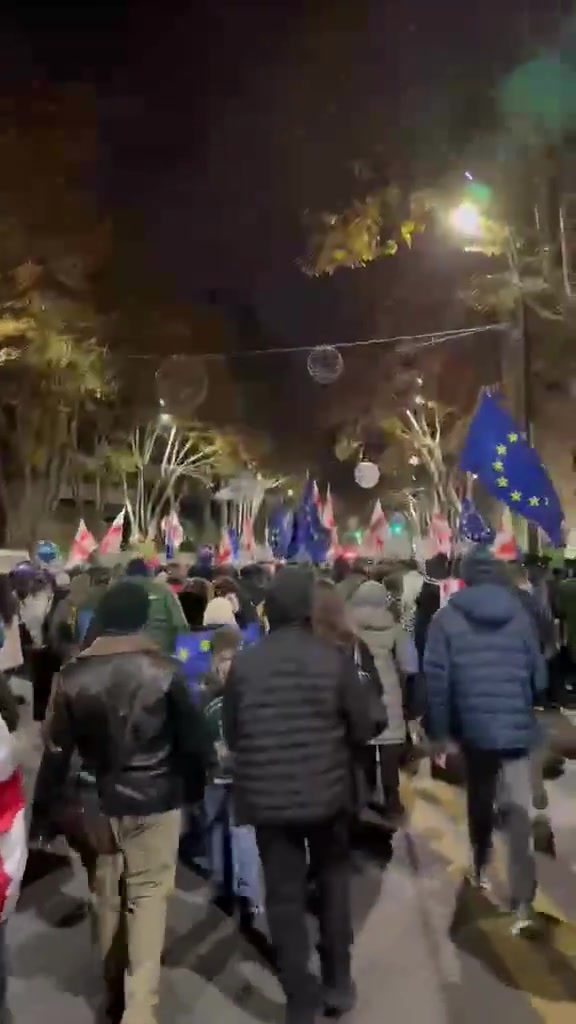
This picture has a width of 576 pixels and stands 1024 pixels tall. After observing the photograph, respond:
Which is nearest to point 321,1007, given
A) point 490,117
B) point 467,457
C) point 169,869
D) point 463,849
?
point 169,869

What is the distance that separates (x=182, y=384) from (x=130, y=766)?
687 inches

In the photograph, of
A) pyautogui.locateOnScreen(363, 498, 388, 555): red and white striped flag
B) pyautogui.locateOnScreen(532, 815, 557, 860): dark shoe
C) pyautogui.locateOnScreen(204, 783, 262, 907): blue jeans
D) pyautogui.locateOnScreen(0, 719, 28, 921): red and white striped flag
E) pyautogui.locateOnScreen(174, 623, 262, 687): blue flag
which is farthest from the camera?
pyautogui.locateOnScreen(363, 498, 388, 555): red and white striped flag

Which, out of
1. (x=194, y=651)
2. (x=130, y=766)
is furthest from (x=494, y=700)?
(x=130, y=766)

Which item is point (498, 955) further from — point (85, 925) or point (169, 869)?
point (85, 925)

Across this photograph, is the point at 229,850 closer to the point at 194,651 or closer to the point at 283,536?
the point at 194,651

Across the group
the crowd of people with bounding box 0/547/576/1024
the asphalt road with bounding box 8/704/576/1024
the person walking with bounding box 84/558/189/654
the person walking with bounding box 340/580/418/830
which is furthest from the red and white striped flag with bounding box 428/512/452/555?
the crowd of people with bounding box 0/547/576/1024

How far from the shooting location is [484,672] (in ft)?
20.6

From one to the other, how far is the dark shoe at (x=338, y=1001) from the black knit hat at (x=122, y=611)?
176 cm

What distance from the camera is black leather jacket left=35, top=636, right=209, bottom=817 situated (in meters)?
4.95

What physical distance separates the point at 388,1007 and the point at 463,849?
8.71 ft

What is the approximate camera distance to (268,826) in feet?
16.3

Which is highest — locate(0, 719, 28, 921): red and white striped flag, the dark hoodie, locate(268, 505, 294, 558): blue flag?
locate(268, 505, 294, 558): blue flag

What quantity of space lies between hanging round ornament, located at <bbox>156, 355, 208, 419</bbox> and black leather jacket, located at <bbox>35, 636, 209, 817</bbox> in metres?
16.2

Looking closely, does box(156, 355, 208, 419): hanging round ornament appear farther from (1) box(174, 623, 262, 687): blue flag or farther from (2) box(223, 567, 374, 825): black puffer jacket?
(2) box(223, 567, 374, 825): black puffer jacket
